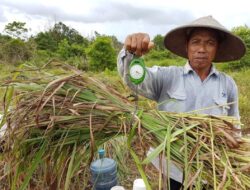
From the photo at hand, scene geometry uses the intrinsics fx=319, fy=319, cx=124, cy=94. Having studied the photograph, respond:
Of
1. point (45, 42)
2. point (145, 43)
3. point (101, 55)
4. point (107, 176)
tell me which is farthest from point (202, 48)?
point (45, 42)

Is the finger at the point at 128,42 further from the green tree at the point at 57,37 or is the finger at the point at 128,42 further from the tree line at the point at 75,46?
the green tree at the point at 57,37

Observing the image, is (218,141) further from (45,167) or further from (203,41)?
(203,41)

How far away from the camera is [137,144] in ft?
3.43

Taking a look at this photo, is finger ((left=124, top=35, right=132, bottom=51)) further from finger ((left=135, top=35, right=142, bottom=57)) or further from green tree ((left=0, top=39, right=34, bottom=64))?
green tree ((left=0, top=39, right=34, bottom=64))

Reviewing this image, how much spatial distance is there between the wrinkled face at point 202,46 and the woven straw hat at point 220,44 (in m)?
0.05

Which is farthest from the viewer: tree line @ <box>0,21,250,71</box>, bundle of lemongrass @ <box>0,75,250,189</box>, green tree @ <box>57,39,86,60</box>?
green tree @ <box>57,39,86,60</box>

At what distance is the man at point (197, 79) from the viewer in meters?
1.61

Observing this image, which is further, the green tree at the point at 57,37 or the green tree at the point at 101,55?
the green tree at the point at 57,37

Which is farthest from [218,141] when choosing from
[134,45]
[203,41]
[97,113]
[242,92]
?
[242,92]

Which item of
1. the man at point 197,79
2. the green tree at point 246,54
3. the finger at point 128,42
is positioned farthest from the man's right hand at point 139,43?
the green tree at point 246,54

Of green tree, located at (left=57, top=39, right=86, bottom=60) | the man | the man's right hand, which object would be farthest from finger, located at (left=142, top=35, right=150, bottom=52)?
green tree, located at (left=57, top=39, right=86, bottom=60)

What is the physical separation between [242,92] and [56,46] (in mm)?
19986

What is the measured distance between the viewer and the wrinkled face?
63.7 inches

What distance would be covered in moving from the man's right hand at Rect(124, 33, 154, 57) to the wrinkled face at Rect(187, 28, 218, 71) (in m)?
0.37
